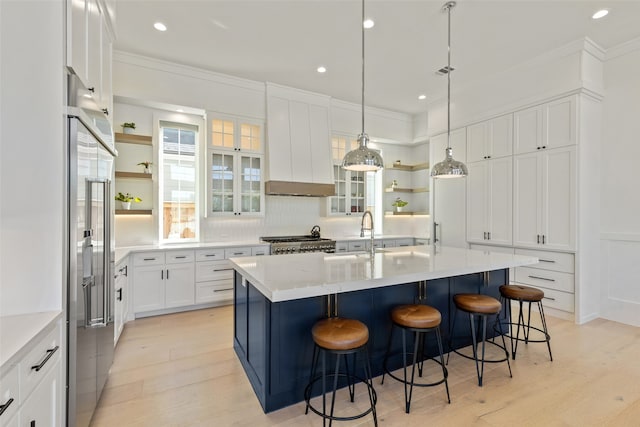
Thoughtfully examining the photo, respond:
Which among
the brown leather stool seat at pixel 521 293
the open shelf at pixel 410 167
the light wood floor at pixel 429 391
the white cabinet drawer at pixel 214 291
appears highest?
the open shelf at pixel 410 167

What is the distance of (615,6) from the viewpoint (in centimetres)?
297

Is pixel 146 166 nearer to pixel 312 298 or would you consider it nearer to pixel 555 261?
pixel 312 298

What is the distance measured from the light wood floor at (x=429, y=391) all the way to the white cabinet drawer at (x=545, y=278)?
716mm

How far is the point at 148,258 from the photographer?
3.79 meters

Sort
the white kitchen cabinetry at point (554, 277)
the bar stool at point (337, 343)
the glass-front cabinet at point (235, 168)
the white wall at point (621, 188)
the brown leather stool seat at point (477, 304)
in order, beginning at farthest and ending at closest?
the glass-front cabinet at point (235, 168) < the white kitchen cabinetry at point (554, 277) < the white wall at point (621, 188) < the brown leather stool seat at point (477, 304) < the bar stool at point (337, 343)

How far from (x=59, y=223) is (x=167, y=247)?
262cm

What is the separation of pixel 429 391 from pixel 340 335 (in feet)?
3.34

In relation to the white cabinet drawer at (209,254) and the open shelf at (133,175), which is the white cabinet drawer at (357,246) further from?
the open shelf at (133,175)

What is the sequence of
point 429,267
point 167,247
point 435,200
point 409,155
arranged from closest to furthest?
point 429,267 < point 167,247 < point 435,200 < point 409,155

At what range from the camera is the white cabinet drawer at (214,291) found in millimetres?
4094

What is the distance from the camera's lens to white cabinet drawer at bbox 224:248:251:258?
4266 mm

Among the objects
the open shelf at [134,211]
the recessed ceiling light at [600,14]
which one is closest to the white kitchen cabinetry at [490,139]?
the recessed ceiling light at [600,14]

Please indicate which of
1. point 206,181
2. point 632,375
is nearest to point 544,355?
point 632,375

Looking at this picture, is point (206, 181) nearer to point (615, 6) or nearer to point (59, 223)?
point (59, 223)
